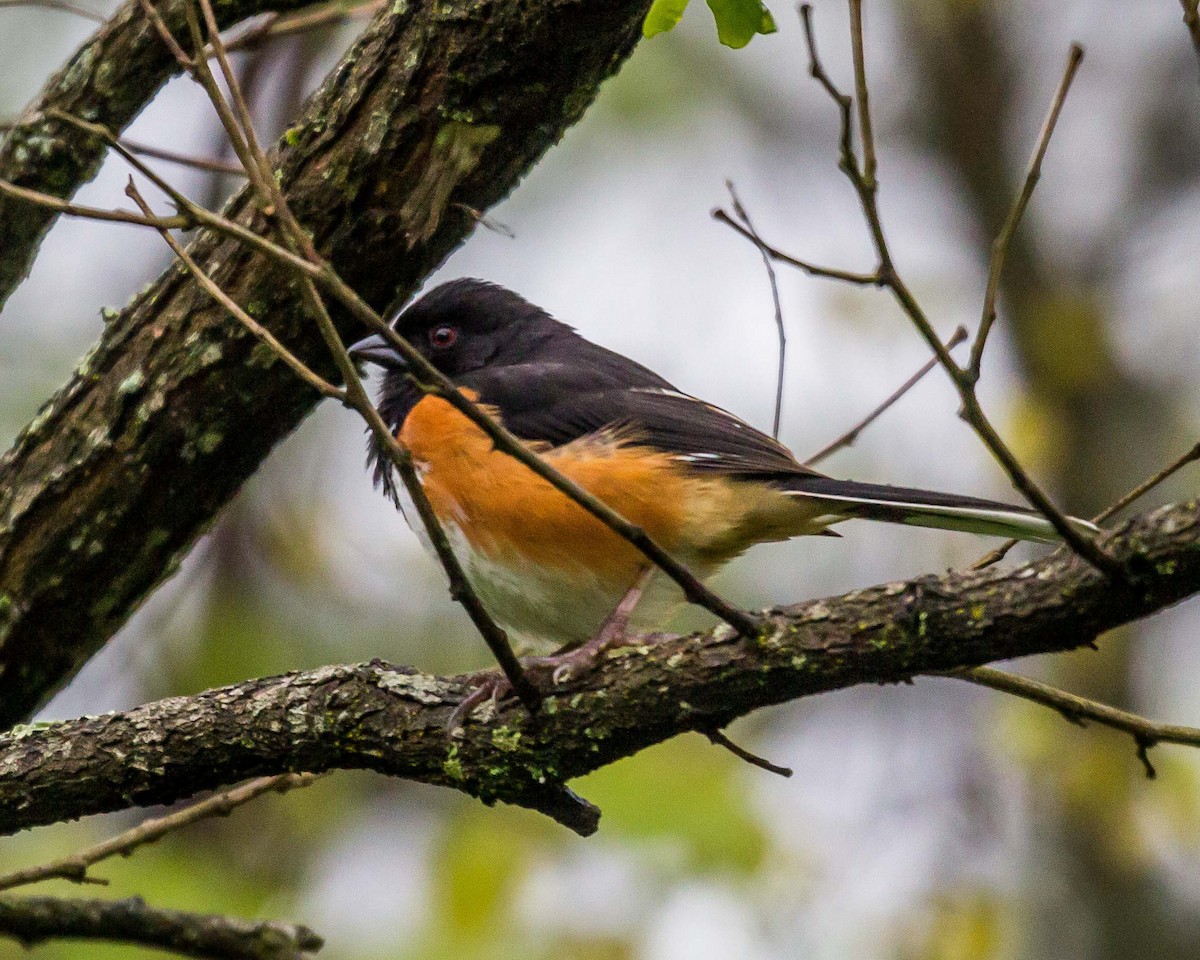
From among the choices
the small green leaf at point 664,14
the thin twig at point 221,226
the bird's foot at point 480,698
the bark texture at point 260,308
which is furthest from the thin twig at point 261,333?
the small green leaf at point 664,14

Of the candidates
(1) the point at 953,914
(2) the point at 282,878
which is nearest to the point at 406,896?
(2) the point at 282,878

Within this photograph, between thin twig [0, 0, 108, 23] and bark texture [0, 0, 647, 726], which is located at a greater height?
thin twig [0, 0, 108, 23]

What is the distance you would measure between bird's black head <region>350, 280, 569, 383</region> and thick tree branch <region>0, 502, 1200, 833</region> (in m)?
1.56

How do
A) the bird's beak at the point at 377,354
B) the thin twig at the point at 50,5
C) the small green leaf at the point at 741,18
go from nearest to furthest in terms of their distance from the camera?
the small green leaf at the point at 741,18
the bird's beak at the point at 377,354
the thin twig at the point at 50,5

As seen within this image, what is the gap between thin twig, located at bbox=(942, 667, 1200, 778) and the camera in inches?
101

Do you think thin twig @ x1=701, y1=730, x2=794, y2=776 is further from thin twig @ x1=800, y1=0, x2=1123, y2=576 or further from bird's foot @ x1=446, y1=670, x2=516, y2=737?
thin twig @ x1=800, y1=0, x2=1123, y2=576

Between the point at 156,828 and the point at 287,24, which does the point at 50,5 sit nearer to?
the point at 287,24

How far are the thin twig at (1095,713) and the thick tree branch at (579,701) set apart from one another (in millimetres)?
477

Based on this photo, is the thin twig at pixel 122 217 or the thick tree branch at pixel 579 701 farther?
the thin twig at pixel 122 217

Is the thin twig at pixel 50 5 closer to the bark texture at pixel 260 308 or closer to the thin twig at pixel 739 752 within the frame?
the bark texture at pixel 260 308

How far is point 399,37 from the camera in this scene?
3.04 meters

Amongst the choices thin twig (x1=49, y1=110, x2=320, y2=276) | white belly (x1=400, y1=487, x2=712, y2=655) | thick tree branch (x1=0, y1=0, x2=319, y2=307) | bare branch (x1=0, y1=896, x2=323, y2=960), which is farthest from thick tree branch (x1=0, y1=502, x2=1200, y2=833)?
thick tree branch (x1=0, y1=0, x2=319, y2=307)

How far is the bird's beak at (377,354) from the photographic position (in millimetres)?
3550

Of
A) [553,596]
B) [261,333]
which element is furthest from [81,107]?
[553,596]
